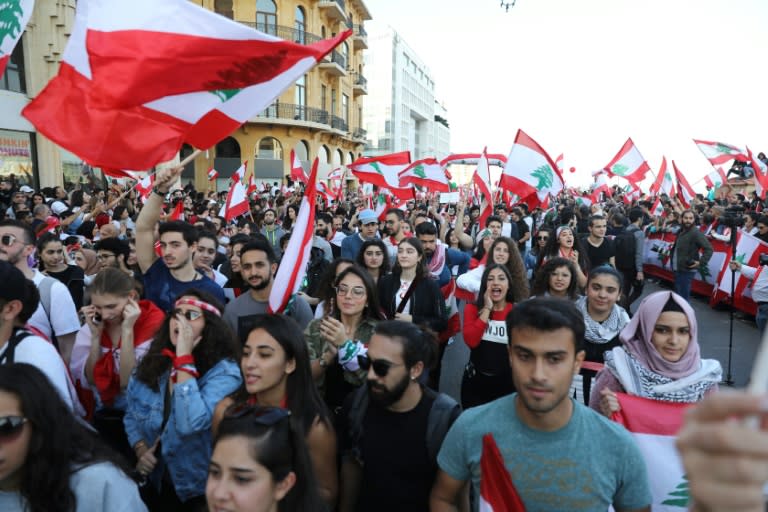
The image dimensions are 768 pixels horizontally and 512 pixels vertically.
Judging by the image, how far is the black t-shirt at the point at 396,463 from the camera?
2.27 meters

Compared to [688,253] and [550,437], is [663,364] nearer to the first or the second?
[550,437]

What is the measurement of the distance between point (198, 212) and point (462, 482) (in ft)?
37.0

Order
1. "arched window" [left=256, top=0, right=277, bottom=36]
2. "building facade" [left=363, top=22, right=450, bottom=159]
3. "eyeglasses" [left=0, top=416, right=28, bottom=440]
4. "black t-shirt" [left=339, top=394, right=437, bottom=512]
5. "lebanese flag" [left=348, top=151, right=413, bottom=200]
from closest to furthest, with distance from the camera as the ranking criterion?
1. "eyeglasses" [left=0, top=416, right=28, bottom=440]
2. "black t-shirt" [left=339, top=394, right=437, bottom=512]
3. "lebanese flag" [left=348, top=151, right=413, bottom=200]
4. "arched window" [left=256, top=0, right=277, bottom=36]
5. "building facade" [left=363, top=22, right=450, bottom=159]

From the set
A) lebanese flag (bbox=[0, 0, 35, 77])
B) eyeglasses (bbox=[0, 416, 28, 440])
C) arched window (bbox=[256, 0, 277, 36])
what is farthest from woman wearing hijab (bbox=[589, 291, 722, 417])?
arched window (bbox=[256, 0, 277, 36])

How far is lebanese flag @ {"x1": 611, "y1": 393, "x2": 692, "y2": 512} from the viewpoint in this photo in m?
2.29

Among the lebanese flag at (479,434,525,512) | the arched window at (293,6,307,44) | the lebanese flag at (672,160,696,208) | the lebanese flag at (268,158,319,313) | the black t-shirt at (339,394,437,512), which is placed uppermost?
the arched window at (293,6,307,44)

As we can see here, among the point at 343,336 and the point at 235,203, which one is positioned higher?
the point at 235,203

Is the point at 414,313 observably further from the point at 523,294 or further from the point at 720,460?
the point at 720,460

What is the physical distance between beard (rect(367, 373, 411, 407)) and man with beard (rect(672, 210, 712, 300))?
7.61m

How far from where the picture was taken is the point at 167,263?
3938mm

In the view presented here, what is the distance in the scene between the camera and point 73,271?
183 inches

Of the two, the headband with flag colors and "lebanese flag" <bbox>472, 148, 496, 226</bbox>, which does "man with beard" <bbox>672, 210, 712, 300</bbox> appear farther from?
the headband with flag colors

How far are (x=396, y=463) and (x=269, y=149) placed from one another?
32.9 meters

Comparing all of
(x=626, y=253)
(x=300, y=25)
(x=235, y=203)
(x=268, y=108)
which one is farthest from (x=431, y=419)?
(x=300, y=25)
